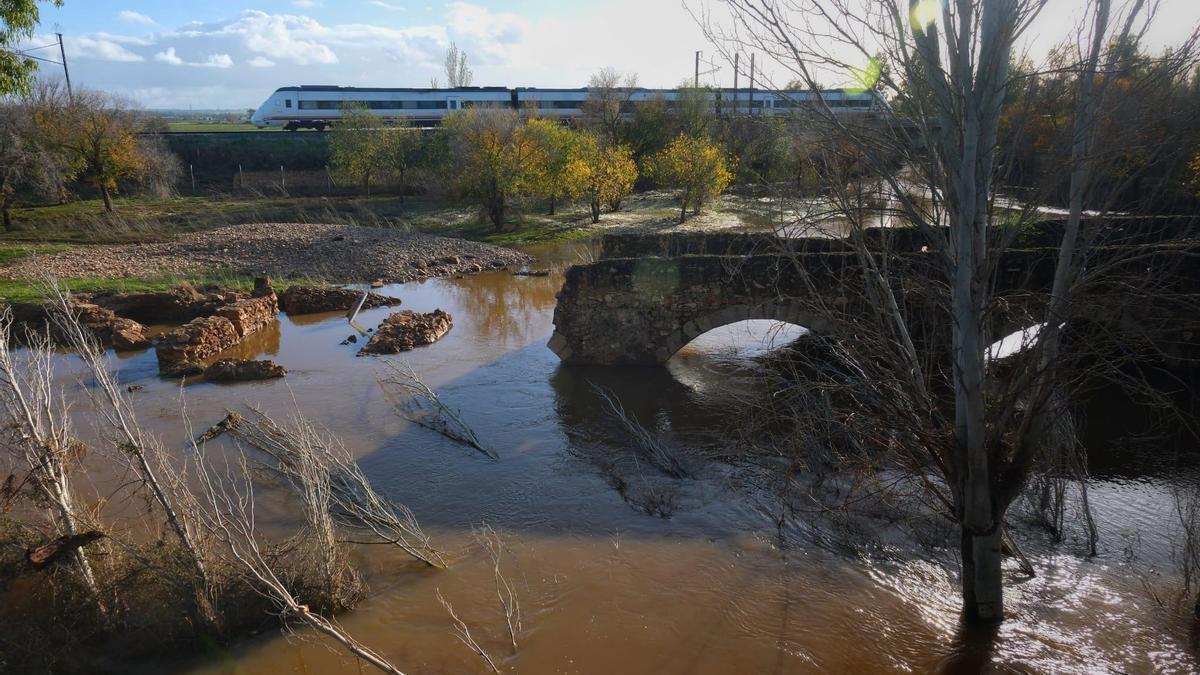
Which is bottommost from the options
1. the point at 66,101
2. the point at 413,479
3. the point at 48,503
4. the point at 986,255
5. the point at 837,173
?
the point at 413,479

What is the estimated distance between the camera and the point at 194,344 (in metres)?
15.4

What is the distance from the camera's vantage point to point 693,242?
714 inches

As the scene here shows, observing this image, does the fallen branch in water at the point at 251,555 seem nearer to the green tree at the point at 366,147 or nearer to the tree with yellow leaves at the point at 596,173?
the tree with yellow leaves at the point at 596,173

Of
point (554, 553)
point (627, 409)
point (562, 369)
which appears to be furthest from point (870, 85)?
point (562, 369)

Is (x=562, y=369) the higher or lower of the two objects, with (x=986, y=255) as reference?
lower

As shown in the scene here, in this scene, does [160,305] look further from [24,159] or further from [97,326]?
[24,159]

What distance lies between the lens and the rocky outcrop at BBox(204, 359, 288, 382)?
14.1 metres

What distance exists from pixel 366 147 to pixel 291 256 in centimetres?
1550

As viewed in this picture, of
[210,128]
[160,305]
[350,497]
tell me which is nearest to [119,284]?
[160,305]

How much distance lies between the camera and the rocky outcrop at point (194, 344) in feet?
47.7

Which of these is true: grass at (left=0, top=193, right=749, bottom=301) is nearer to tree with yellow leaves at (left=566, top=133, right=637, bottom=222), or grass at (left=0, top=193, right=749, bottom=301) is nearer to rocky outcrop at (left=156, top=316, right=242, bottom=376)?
tree with yellow leaves at (left=566, top=133, right=637, bottom=222)

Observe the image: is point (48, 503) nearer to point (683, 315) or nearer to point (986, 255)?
point (986, 255)

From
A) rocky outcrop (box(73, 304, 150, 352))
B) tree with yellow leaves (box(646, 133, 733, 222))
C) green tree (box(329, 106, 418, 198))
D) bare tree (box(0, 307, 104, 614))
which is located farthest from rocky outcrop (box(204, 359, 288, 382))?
green tree (box(329, 106, 418, 198))

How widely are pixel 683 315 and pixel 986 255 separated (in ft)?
28.0
